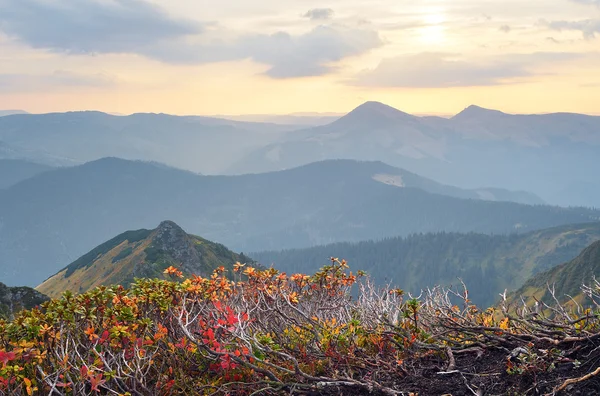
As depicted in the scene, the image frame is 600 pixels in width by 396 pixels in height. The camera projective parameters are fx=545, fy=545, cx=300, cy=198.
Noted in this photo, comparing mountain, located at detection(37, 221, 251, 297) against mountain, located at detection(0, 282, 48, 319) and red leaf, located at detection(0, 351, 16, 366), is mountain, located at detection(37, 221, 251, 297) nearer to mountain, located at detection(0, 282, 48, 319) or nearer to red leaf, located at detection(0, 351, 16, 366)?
mountain, located at detection(0, 282, 48, 319)

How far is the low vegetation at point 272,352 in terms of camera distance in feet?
19.1

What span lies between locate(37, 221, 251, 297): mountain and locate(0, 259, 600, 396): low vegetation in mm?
53804

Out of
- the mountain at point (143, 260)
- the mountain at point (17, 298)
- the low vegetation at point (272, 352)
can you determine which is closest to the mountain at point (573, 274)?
the mountain at point (143, 260)

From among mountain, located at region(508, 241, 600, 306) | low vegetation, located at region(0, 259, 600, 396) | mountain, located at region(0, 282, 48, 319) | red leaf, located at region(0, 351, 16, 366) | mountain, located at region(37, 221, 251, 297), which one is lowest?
mountain, located at region(508, 241, 600, 306)

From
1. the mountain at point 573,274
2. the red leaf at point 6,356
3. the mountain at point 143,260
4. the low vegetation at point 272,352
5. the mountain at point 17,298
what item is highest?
the red leaf at point 6,356

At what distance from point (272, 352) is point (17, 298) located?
2888 centimetres

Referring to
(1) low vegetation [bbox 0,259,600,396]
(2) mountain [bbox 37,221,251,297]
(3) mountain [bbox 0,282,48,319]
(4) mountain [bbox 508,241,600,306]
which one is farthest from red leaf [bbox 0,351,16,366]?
(4) mountain [bbox 508,241,600,306]

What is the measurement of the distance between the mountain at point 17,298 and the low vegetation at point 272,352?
24.6 metres

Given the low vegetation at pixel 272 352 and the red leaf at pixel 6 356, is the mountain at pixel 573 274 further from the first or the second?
the red leaf at pixel 6 356

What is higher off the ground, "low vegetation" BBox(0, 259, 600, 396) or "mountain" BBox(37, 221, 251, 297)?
"low vegetation" BBox(0, 259, 600, 396)

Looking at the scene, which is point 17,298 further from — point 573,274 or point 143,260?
point 573,274

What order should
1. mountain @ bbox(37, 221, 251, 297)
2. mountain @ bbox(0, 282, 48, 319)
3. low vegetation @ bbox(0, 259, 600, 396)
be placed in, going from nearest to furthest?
low vegetation @ bbox(0, 259, 600, 396), mountain @ bbox(0, 282, 48, 319), mountain @ bbox(37, 221, 251, 297)

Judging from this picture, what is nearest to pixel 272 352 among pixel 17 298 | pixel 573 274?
pixel 17 298

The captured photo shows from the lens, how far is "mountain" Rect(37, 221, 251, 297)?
66.1 m
